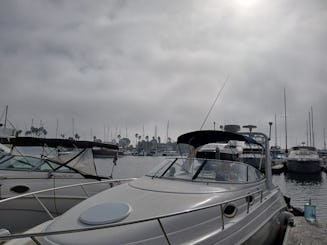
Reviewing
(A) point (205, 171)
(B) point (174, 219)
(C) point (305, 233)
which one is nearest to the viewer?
(B) point (174, 219)

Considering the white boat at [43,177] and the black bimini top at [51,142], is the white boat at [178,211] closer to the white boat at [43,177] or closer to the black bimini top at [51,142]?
the white boat at [43,177]

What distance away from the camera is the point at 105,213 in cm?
358

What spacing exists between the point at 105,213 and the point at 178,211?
905 millimetres

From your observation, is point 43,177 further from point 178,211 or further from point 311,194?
point 311,194

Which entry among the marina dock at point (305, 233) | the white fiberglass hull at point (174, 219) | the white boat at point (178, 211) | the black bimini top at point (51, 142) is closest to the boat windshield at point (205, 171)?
the white boat at point (178, 211)

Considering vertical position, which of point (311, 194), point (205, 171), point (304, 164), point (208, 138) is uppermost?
point (208, 138)

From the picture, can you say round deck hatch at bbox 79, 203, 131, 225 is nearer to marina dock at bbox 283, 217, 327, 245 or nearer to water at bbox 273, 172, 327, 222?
marina dock at bbox 283, 217, 327, 245

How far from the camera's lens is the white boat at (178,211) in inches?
127

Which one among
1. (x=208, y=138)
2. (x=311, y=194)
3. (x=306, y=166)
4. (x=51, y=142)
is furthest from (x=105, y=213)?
(x=306, y=166)

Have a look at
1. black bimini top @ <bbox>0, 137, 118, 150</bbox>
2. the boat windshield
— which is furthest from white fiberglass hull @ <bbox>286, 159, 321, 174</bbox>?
the boat windshield

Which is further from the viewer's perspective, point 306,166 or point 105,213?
point 306,166

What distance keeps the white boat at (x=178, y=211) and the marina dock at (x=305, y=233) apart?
1.58 ft

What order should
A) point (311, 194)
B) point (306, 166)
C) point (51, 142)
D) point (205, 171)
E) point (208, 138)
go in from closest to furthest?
point (205, 171) < point (208, 138) < point (51, 142) < point (311, 194) < point (306, 166)

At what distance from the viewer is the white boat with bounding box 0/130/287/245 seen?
3.23 meters
